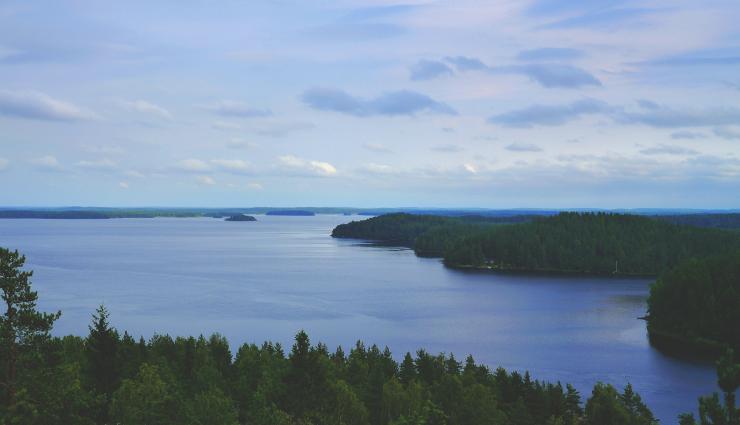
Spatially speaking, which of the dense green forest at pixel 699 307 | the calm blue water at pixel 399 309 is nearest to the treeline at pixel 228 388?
the calm blue water at pixel 399 309

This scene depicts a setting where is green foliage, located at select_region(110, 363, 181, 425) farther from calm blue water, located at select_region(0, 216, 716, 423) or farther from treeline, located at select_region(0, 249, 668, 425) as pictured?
calm blue water, located at select_region(0, 216, 716, 423)

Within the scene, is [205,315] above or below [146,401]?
below

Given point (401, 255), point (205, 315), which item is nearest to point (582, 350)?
point (205, 315)

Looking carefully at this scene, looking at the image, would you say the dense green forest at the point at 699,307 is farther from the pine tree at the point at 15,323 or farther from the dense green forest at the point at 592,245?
the pine tree at the point at 15,323

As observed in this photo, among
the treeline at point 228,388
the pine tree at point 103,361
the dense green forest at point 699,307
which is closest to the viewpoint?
the treeline at point 228,388

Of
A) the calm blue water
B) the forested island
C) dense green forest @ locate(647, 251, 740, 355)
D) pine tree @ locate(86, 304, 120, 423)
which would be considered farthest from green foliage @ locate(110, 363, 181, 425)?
dense green forest @ locate(647, 251, 740, 355)

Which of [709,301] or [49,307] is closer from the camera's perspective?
[709,301]

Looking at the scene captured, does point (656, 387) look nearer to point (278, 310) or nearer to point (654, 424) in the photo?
point (654, 424)

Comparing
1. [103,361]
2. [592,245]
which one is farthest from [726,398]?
[592,245]

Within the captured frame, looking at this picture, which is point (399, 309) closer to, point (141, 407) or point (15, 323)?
point (141, 407)
